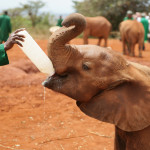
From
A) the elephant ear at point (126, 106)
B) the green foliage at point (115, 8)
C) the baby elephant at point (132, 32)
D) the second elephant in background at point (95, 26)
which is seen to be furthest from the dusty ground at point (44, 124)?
the green foliage at point (115, 8)

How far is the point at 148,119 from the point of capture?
2.07 metres

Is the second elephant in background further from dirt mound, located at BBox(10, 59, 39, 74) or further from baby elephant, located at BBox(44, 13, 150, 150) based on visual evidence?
baby elephant, located at BBox(44, 13, 150, 150)

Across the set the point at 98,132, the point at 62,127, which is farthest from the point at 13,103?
the point at 98,132

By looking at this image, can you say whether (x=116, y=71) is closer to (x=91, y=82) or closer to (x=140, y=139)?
(x=91, y=82)

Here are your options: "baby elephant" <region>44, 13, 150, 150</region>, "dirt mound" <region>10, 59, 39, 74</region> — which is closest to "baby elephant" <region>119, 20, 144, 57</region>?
"dirt mound" <region>10, 59, 39, 74</region>

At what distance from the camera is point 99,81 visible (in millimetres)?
2139

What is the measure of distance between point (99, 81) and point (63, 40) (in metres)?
0.43

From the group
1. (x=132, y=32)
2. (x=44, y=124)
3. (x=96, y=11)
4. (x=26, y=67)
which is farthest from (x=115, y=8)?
(x=44, y=124)

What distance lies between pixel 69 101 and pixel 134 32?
6911 mm

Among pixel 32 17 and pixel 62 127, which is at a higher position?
pixel 62 127

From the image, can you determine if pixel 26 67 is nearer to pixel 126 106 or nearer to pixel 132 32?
pixel 132 32

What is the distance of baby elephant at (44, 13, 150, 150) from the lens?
6.81ft

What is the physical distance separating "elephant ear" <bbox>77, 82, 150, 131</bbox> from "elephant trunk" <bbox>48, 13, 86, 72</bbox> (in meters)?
0.42

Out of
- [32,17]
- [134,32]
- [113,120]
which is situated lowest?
[32,17]
